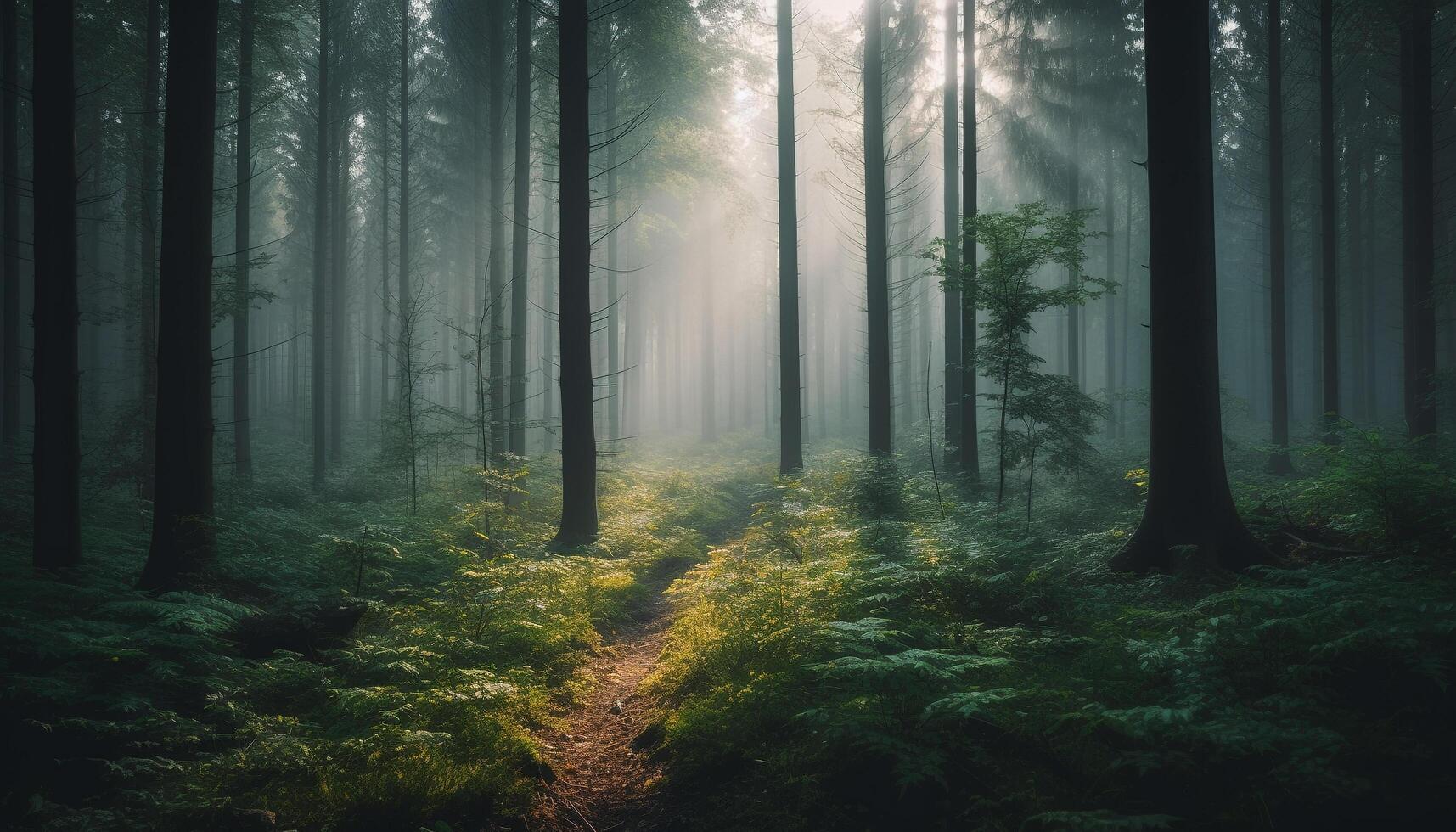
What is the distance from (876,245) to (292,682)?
1369 cm

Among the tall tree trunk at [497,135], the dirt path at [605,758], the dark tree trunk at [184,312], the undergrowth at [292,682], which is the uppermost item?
the tall tree trunk at [497,135]

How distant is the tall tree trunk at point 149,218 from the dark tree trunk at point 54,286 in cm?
640

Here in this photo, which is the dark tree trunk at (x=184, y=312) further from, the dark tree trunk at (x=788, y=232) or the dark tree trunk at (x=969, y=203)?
the dark tree trunk at (x=969, y=203)

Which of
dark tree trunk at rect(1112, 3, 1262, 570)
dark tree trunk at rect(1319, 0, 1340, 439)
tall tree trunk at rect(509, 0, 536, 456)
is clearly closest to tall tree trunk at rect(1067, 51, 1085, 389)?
dark tree trunk at rect(1319, 0, 1340, 439)

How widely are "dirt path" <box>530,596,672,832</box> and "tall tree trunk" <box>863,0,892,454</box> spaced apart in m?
9.49

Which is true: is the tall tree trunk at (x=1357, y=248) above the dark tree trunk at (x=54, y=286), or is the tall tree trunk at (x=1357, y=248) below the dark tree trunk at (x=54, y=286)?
above

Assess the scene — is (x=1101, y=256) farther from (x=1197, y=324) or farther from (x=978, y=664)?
(x=978, y=664)

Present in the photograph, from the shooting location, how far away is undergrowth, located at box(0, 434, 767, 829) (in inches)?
125

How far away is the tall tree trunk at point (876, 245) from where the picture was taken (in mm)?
14289

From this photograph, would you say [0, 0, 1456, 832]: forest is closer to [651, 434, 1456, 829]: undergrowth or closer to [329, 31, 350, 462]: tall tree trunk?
[651, 434, 1456, 829]: undergrowth

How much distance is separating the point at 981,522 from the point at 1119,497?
451 centimetres

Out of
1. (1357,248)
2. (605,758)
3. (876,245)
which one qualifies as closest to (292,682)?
(605,758)

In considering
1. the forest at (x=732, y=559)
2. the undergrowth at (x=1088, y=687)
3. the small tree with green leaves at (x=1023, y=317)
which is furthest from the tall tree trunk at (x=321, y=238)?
the small tree with green leaves at (x=1023, y=317)

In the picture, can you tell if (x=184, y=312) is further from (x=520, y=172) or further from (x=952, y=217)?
(x=952, y=217)
